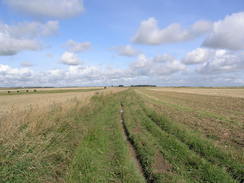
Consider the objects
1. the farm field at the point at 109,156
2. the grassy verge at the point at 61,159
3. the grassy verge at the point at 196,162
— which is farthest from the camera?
the grassy verge at the point at 196,162

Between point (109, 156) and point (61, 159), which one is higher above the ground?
point (61, 159)

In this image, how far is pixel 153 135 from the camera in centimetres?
845

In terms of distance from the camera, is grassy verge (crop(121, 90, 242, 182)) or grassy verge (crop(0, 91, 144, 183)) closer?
grassy verge (crop(0, 91, 144, 183))

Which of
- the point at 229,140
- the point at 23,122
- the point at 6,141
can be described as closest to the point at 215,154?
the point at 229,140

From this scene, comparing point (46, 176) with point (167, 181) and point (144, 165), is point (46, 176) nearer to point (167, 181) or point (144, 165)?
point (144, 165)

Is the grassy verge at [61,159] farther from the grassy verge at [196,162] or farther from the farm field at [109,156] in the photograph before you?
the grassy verge at [196,162]

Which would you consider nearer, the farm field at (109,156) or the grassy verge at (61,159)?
the grassy verge at (61,159)

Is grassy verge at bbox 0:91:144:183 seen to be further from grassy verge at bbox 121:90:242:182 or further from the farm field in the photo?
grassy verge at bbox 121:90:242:182

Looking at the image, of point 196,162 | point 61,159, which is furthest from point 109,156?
point 196,162

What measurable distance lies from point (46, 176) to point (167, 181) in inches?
140

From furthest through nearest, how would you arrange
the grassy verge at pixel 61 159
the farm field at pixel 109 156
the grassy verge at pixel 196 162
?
the grassy verge at pixel 196 162, the farm field at pixel 109 156, the grassy verge at pixel 61 159

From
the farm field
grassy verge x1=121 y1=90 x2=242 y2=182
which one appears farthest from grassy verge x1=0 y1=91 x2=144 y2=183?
grassy verge x1=121 y1=90 x2=242 y2=182

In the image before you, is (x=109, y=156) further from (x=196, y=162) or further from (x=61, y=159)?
(x=196, y=162)

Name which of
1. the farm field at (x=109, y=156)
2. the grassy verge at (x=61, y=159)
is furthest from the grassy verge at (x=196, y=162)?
the grassy verge at (x=61, y=159)
